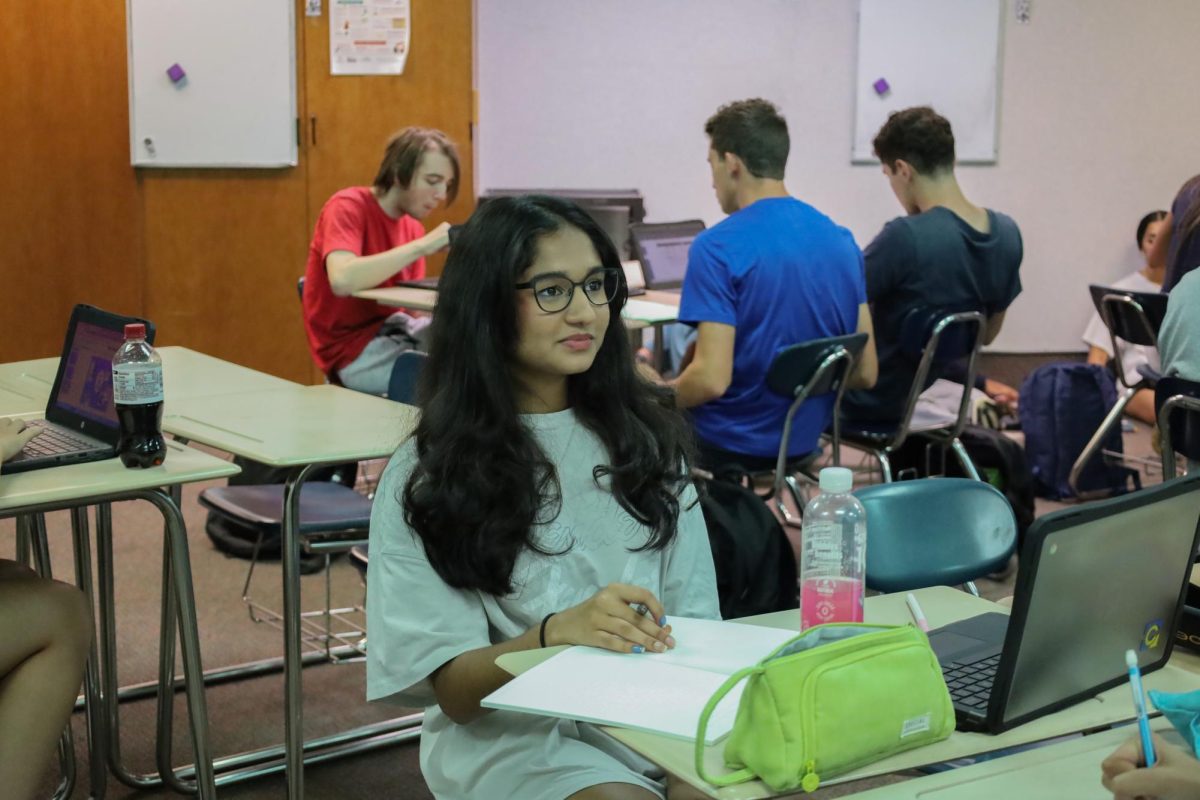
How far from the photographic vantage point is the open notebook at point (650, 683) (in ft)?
4.43

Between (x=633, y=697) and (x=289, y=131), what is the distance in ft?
16.0

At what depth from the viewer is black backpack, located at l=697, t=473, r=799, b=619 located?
8.59 feet

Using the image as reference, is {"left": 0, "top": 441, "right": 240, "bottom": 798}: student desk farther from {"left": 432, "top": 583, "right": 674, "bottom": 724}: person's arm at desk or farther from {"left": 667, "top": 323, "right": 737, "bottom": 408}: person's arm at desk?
{"left": 667, "top": 323, "right": 737, "bottom": 408}: person's arm at desk

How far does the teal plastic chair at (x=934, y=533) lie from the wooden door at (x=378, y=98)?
4.06m

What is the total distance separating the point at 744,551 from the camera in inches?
103

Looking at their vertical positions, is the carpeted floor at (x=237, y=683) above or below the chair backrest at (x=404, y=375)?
below

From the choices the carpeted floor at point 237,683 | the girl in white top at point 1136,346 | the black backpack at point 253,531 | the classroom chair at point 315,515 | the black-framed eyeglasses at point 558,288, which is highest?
the black-framed eyeglasses at point 558,288

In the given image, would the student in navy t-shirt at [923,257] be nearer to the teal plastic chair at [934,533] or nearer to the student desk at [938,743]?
the teal plastic chair at [934,533]

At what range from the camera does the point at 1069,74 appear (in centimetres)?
659

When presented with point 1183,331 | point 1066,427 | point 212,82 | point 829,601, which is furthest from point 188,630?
point 212,82

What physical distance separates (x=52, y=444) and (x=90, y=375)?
7.2 inches

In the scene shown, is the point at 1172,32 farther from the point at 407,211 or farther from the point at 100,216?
the point at 100,216

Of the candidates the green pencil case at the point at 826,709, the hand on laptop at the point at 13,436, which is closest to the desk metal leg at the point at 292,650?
the hand on laptop at the point at 13,436

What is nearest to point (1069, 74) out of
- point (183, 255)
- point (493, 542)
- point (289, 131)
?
point (289, 131)
